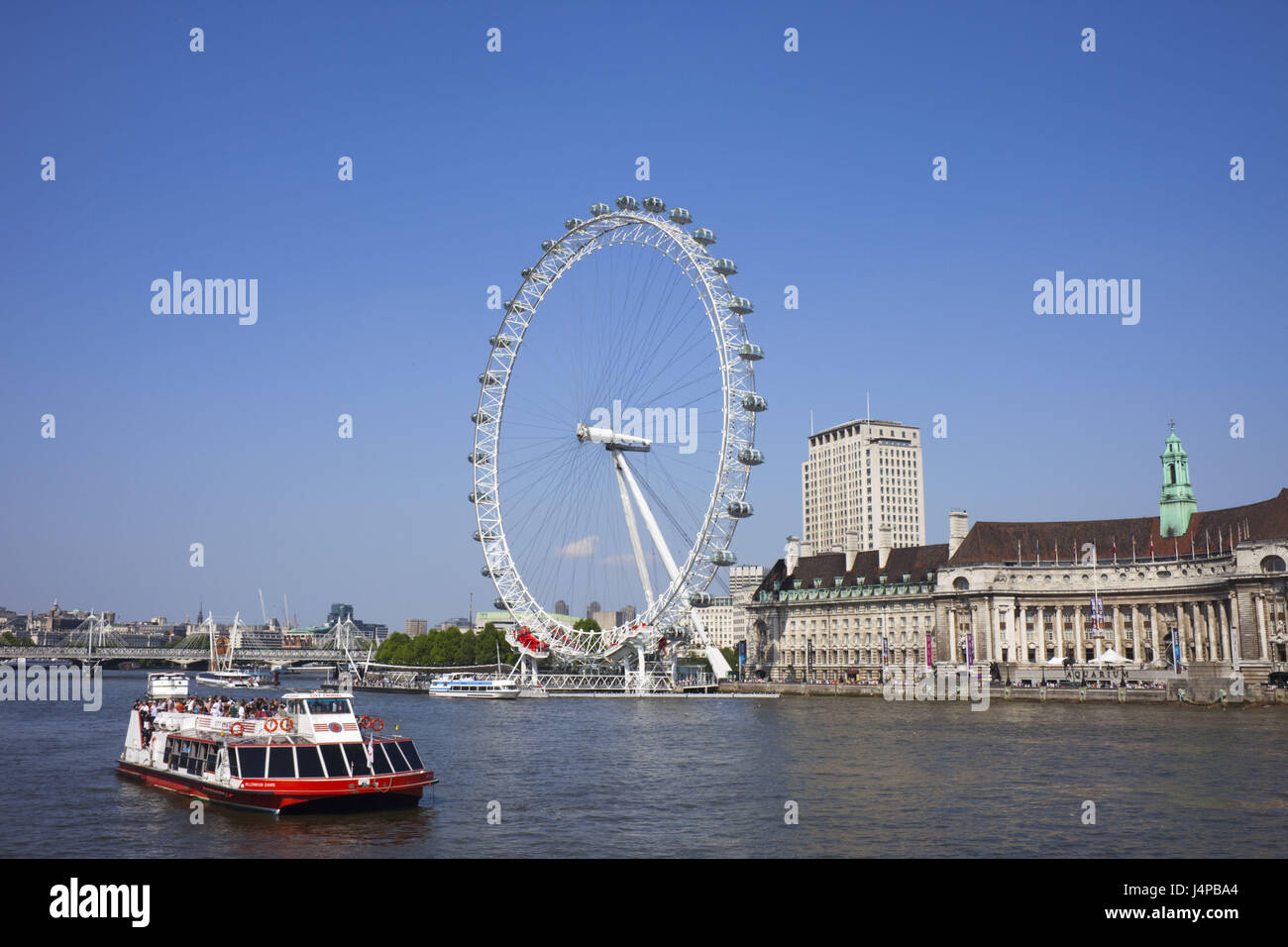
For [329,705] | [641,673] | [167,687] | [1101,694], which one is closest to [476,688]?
[641,673]

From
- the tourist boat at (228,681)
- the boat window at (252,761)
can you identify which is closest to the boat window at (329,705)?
the boat window at (252,761)

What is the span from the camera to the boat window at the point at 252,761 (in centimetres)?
3578

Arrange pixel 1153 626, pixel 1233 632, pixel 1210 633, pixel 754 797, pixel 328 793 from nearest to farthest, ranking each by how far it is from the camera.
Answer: pixel 328 793
pixel 754 797
pixel 1233 632
pixel 1210 633
pixel 1153 626

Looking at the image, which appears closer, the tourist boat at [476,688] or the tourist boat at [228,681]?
the tourist boat at [476,688]

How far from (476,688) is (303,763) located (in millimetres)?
99887

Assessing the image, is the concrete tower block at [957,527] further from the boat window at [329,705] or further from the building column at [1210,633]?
the boat window at [329,705]

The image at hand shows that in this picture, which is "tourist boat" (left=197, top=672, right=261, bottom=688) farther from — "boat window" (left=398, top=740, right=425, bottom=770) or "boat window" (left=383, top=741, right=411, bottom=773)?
"boat window" (left=383, top=741, right=411, bottom=773)

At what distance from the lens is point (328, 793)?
35125 mm

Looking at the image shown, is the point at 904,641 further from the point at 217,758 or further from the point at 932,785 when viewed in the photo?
the point at 217,758

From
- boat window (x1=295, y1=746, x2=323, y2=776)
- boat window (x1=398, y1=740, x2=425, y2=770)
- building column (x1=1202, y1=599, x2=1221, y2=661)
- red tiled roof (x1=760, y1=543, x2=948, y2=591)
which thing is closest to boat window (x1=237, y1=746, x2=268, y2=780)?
boat window (x1=295, y1=746, x2=323, y2=776)

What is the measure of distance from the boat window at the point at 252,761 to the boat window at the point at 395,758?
3.87m

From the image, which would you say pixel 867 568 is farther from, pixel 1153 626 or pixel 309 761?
pixel 309 761
